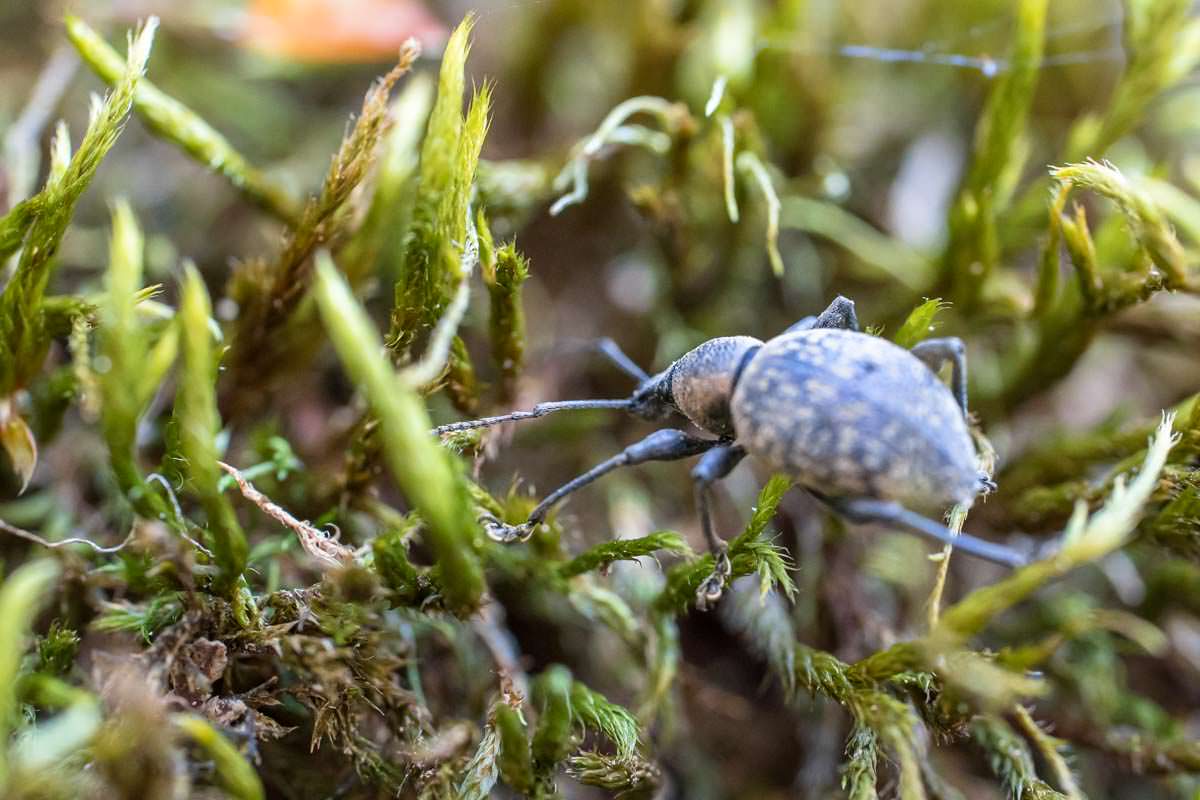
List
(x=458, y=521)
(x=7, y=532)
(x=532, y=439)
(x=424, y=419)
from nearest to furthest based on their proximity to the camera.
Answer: (x=424, y=419)
(x=458, y=521)
(x=7, y=532)
(x=532, y=439)

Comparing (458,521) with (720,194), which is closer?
(458,521)

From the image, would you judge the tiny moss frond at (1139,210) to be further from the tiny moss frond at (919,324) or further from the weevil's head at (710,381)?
the weevil's head at (710,381)

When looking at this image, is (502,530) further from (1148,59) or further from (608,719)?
(1148,59)

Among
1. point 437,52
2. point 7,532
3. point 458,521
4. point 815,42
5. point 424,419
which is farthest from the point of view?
point 815,42

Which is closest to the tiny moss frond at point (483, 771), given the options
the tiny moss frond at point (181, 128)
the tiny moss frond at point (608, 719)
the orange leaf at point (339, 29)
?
the tiny moss frond at point (608, 719)

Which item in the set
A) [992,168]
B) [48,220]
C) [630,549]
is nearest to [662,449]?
[630,549]

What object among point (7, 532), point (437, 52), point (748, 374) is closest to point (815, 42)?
point (437, 52)

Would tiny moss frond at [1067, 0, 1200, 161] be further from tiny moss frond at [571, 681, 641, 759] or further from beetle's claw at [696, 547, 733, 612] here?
tiny moss frond at [571, 681, 641, 759]

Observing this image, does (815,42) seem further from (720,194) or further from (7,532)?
(7,532)
